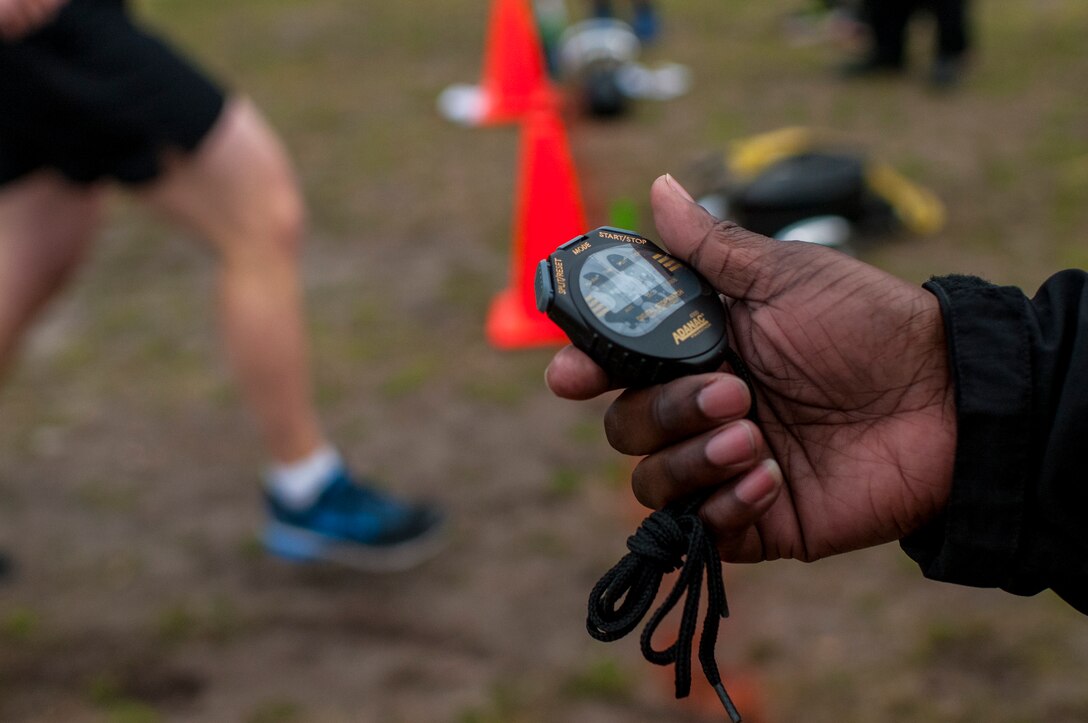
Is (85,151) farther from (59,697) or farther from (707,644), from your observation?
(707,644)

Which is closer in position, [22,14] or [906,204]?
[22,14]

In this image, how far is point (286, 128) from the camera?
21.4 ft

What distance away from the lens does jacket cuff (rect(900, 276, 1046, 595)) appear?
4.30ft

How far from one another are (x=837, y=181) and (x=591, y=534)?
7.69 ft

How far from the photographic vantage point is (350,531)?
2.92 metres

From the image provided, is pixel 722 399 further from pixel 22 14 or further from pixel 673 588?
pixel 22 14

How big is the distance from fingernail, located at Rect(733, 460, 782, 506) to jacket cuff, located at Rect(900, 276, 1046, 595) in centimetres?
24

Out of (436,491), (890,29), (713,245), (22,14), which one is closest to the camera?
(713,245)

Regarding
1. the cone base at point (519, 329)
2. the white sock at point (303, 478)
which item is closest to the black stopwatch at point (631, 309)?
the white sock at point (303, 478)

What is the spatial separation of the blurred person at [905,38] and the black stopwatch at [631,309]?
19.2 feet

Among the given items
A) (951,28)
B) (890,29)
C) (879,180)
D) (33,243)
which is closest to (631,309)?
(33,243)

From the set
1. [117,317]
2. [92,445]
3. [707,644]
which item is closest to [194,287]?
[117,317]

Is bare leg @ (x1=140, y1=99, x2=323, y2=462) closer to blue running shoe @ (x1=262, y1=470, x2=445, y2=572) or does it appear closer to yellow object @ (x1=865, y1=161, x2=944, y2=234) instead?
blue running shoe @ (x1=262, y1=470, x2=445, y2=572)

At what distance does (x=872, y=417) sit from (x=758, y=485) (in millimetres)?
297
